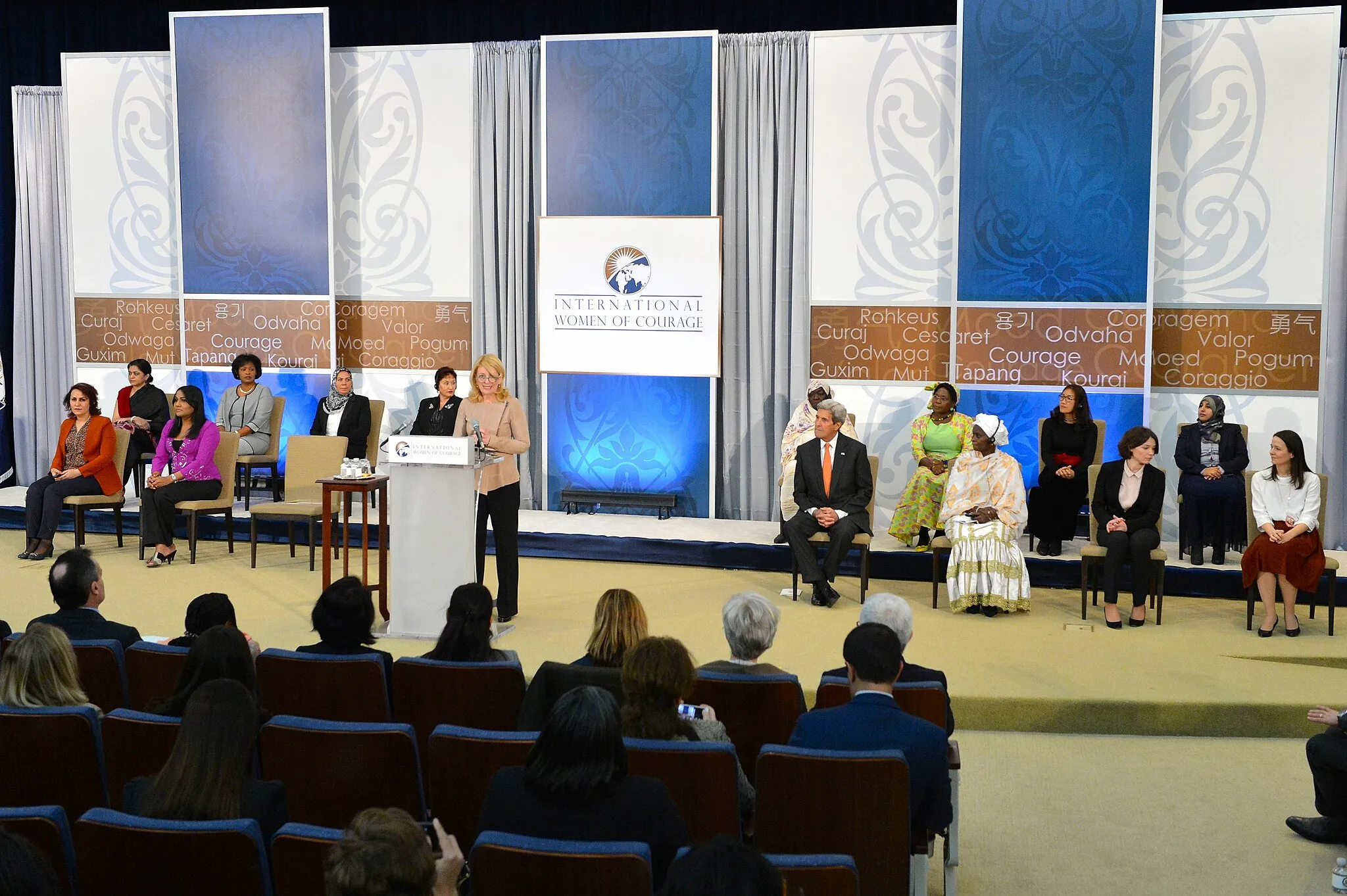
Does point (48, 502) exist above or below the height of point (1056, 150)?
below

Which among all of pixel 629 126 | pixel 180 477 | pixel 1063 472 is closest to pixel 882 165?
pixel 629 126

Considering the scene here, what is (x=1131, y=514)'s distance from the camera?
6.68 metres

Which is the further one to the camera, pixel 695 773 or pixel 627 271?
pixel 627 271

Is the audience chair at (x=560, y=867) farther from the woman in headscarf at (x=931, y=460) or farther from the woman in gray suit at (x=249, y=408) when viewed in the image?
the woman in gray suit at (x=249, y=408)

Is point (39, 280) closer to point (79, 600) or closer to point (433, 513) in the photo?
point (433, 513)

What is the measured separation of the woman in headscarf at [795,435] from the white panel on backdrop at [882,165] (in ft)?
3.22

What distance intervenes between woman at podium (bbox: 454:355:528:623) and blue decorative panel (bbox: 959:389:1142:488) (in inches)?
137

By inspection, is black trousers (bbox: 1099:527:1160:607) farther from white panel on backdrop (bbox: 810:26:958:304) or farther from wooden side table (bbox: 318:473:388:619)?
wooden side table (bbox: 318:473:388:619)

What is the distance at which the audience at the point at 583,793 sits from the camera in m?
2.42

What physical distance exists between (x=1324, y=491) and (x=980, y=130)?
3.15m

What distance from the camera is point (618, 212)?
9.07 meters

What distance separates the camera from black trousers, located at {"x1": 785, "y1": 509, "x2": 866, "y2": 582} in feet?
22.9

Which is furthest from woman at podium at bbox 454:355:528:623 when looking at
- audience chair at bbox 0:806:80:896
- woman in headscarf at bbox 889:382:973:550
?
audience chair at bbox 0:806:80:896

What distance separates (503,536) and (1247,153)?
17.8ft
